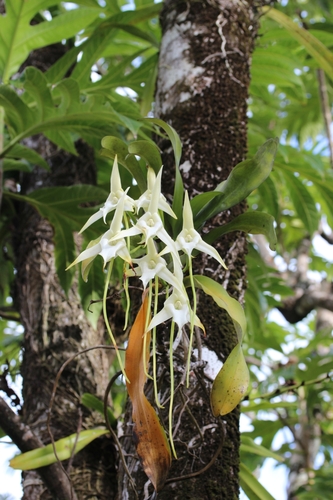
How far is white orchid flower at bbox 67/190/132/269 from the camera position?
750 mm

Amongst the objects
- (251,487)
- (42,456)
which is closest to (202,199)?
(42,456)

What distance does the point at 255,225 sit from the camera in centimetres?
93

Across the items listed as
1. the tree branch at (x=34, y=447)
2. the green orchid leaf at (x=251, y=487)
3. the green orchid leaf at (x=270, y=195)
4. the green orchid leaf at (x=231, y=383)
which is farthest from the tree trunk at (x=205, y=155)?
the green orchid leaf at (x=270, y=195)

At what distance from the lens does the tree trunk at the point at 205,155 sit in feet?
2.88

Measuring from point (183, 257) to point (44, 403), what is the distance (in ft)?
2.67

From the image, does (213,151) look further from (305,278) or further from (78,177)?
(305,278)

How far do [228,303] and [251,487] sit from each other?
0.63 metres

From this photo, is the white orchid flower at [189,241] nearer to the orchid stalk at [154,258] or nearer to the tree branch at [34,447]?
the orchid stalk at [154,258]

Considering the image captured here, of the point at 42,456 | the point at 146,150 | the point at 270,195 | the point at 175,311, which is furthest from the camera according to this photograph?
the point at 270,195

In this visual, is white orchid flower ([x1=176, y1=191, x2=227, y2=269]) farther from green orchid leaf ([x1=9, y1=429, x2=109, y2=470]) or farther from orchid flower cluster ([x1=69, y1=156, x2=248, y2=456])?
green orchid leaf ([x1=9, y1=429, x2=109, y2=470])

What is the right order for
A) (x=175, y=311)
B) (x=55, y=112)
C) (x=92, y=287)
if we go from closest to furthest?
(x=175, y=311) < (x=55, y=112) < (x=92, y=287)

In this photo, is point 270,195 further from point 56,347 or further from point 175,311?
point 175,311

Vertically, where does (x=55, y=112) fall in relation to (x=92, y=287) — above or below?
above

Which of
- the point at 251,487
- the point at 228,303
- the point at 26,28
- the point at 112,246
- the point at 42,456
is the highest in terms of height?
the point at 26,28
